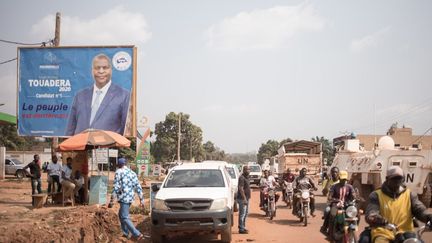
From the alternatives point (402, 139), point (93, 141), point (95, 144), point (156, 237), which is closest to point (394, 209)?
point (156, 237)

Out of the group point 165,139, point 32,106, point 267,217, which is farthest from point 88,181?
point 165,139

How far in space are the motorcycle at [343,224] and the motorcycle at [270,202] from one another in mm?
6335

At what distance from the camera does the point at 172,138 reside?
6975cm

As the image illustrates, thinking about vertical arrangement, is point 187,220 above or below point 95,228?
above

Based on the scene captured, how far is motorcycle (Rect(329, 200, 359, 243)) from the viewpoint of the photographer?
7.20 metres

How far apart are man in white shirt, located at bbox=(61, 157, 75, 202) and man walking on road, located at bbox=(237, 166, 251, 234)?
6.67 m

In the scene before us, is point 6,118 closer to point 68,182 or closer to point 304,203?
point 68,182

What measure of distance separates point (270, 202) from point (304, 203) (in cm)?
192

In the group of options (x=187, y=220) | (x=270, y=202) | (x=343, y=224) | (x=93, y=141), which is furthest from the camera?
(x=93, y=141)

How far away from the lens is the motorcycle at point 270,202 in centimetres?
1468

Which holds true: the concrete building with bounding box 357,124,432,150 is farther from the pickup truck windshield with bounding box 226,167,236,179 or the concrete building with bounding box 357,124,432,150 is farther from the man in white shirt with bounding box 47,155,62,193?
the man in white shirt with bounding box 47,155,62,193

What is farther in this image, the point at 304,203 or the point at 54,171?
the point at 54,171

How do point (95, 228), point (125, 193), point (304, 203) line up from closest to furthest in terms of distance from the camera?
point (125, 193) < point (95, 228) < point (304, 203)

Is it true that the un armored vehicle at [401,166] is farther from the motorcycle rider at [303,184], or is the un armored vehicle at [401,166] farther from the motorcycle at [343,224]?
the motorcycle at [343,224]
